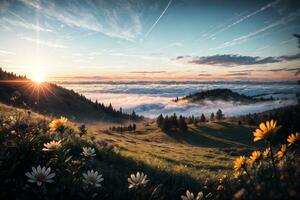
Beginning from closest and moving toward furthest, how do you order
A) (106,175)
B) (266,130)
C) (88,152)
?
1. (266,130)
2. (88,152)
3. (106,175)

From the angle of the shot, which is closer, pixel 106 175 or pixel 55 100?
pixel 106 175

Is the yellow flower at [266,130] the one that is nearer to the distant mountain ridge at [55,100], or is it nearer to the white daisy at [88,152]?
the white daisy at [88,152]

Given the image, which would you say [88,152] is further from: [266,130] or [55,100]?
[55,100]

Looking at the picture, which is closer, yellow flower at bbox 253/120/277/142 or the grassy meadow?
yellow flower at bbox 253/120/277/142

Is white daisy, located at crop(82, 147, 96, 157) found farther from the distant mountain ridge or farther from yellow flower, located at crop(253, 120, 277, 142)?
the distant mountain ridge

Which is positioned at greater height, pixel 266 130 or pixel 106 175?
pixel 266 130

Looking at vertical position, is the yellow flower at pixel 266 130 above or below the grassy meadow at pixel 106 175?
above

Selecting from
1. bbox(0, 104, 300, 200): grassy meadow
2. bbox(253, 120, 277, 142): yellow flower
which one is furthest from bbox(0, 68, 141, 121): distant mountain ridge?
bbox(253, 120, 277, 142): yellow flower

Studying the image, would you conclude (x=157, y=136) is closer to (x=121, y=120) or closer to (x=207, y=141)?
(x=207, y=141)

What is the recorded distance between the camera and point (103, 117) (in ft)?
502

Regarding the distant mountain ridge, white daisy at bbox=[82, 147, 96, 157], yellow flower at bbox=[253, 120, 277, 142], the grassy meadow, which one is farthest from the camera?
the distant mountain ridge

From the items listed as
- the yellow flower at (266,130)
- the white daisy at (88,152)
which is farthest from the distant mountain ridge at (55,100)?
the yellow flower at (266,130)

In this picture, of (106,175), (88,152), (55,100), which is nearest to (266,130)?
(88,152)

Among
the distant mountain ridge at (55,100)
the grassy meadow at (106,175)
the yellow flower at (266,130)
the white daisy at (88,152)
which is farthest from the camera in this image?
the distant mountain ridge at (55,100)
